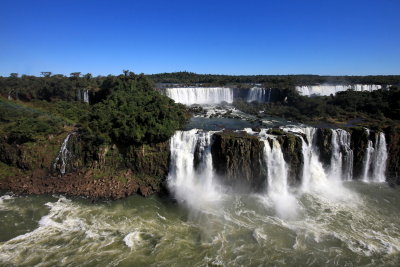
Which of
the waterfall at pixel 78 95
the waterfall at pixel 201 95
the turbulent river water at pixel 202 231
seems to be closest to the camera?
the turbulent river water at pixel 202 231

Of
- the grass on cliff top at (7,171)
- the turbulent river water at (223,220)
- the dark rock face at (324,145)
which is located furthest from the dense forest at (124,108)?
the dark rock face at (324,145)

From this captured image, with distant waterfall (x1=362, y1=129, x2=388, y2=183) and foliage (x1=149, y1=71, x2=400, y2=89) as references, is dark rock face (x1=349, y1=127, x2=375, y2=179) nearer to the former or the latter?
distant waterfall (x1=362, y1=129, x2=388, y2=183)

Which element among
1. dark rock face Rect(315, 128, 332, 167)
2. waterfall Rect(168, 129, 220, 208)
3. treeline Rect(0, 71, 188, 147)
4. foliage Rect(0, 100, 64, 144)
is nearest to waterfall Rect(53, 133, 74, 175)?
treeline Rect(0, 71, 188, 147)

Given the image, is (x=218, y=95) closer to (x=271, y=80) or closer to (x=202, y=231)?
(x=271, y=80)

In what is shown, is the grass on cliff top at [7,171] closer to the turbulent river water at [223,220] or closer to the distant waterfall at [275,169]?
the turbulent river water at [223,220]

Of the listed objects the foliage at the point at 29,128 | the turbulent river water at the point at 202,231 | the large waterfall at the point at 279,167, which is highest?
the foliage at the point at 29,128

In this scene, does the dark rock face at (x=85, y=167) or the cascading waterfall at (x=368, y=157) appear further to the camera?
the cascading waterfall at (x=368, y=157)
